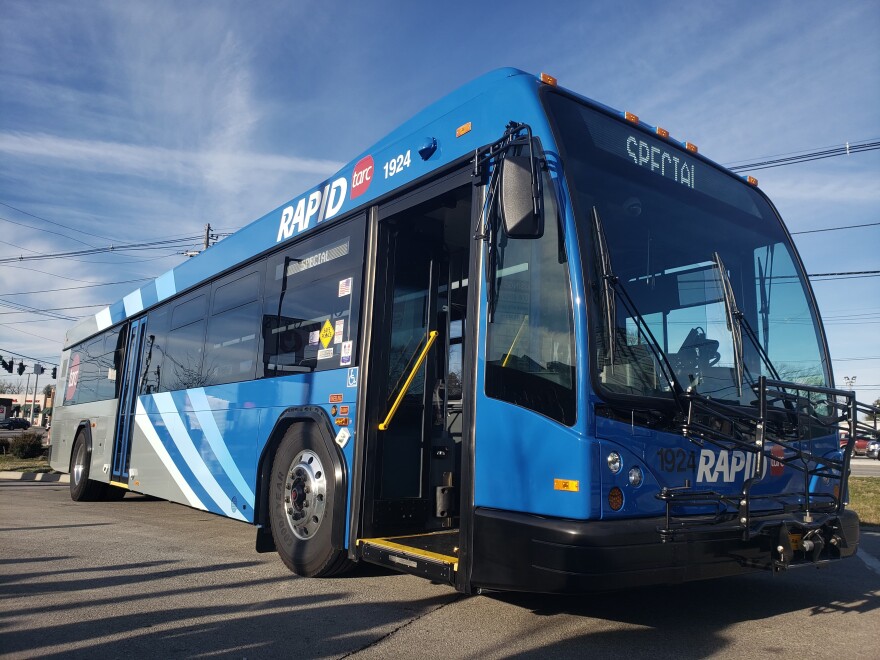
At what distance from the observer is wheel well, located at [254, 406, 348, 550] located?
5.33m

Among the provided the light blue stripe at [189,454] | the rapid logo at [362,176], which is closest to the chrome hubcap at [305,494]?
the light blue stripe at [189,454]

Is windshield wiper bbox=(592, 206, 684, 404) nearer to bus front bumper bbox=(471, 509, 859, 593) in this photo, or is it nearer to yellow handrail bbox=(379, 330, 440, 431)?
bus front bumper bbox=(471, 509, 859, 593)

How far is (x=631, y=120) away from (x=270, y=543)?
4.47m

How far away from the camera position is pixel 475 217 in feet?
15.1

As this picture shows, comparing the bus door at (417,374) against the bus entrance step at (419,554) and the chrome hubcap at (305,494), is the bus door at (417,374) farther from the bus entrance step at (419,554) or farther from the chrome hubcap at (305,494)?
the chrome hubcap at (305,494)

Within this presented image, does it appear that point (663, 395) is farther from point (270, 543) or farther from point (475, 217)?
point (270, 543)

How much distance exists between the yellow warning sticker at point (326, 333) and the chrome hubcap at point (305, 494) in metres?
0.90

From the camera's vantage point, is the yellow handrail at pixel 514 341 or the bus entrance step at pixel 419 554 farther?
the bus entrance step at pixel 419 554

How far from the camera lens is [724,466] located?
14.1ft

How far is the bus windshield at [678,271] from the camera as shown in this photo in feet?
13.3

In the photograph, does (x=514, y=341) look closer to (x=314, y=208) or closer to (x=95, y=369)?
(x=314, y=208)

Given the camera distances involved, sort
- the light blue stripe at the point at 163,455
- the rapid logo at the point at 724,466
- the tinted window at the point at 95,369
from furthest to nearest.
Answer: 1. the tinted window at the point at 95,369
2. the light blue stripe at the point at 163,455
3. the rapid logo at the point at 724,466

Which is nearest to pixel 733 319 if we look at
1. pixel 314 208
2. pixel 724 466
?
pixel 724 466

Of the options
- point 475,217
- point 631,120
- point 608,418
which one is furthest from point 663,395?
point 631,120
